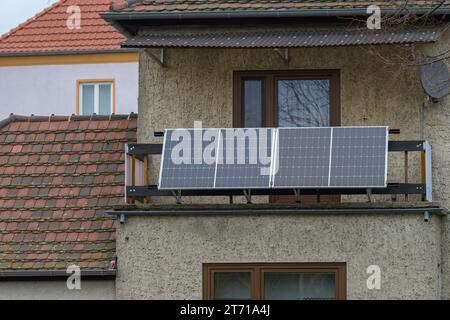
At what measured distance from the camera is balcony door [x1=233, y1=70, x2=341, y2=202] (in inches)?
791

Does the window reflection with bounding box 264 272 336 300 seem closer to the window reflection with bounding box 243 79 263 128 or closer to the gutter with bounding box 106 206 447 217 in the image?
the gutter with bounding box 106 206 447 217

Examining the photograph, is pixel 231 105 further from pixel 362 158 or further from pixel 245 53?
pixel 362 158

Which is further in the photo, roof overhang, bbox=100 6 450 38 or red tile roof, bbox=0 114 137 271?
red tile roof, bbox=0 114 137 271

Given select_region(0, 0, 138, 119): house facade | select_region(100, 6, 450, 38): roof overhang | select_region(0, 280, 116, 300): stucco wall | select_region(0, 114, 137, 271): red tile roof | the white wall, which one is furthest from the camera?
the white wall

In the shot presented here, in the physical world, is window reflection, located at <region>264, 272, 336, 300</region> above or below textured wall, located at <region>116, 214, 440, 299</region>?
below

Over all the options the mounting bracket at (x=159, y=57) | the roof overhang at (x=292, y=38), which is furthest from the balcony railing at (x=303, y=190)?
the mounting bracket at (x=159, y=57)

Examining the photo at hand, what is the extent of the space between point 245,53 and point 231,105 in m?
0.73

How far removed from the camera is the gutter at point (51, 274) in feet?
62.1

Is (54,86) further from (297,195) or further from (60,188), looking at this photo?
(297,195)

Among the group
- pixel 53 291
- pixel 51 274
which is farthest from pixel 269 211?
pixel 53 291

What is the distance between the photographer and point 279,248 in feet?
61.6

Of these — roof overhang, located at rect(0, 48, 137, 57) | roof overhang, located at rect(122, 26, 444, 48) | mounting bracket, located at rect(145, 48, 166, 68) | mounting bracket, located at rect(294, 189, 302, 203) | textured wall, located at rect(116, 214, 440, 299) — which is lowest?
textured wall, located at rect(116, 214, 440, 299)

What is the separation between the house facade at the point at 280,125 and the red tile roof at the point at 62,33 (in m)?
14.6

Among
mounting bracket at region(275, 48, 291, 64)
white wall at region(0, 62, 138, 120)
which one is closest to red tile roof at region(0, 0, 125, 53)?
white wall at region(0, 62, 138, 120)
